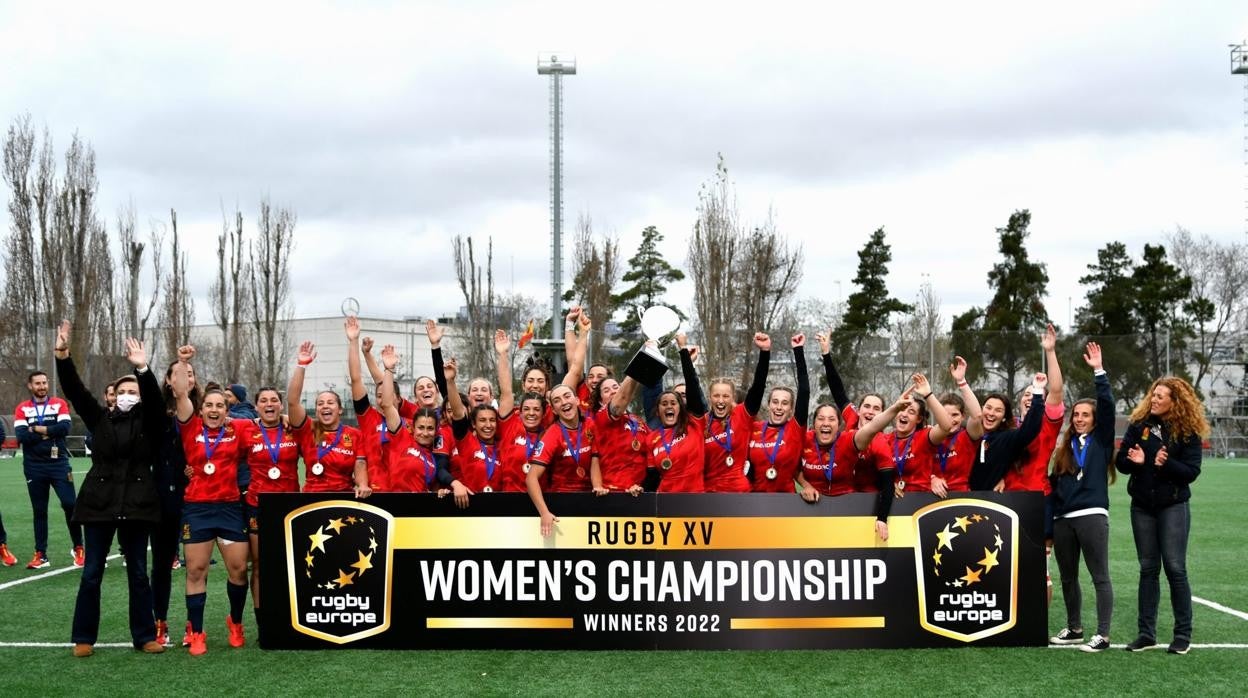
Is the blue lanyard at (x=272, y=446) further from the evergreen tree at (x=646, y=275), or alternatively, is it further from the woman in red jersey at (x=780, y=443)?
the evergreen tree at (x=646, y=275)

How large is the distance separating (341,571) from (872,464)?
12.1ft

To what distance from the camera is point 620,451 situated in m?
7.49

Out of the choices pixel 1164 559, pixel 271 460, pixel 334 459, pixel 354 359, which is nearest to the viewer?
pixel 1164 559

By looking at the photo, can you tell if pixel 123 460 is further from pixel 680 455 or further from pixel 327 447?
pixel 680 455

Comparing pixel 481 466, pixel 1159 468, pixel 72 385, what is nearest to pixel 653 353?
pixel 481 466

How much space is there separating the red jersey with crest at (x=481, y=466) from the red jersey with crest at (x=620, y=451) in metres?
0.82

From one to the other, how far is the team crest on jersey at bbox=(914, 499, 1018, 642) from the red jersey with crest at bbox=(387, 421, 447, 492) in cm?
340

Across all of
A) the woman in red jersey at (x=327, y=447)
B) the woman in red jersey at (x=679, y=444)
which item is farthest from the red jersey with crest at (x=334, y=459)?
the woman in red jersey at (x=679, y=444)

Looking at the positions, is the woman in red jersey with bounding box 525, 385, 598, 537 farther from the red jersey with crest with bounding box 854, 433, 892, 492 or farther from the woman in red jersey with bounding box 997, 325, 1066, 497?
the woman in red jersey with bounding box 997, 325, 1066, 497

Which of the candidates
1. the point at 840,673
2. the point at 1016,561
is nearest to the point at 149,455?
the point at 840,673

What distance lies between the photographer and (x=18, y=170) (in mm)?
35000

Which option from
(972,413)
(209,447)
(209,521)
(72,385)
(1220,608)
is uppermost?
(72,385)

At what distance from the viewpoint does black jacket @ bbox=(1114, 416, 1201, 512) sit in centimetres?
710

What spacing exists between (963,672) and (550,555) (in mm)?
2738
